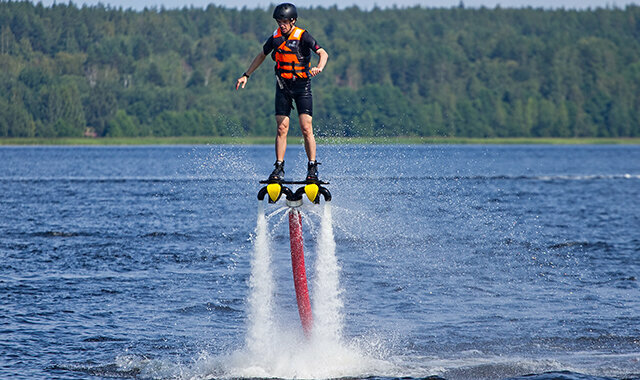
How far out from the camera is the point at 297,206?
15.6 m

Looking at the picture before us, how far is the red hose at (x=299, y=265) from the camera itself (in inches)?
627

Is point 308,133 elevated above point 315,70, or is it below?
below

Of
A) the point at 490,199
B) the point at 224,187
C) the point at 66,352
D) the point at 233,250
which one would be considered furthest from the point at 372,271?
the point at 224,187

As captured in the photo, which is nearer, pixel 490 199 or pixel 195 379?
pixel 195 379

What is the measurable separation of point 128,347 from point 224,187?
2029 inches

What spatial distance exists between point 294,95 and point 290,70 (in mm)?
477

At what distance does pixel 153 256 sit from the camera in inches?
1217

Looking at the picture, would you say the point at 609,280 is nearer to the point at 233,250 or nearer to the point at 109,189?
the point at 233,250

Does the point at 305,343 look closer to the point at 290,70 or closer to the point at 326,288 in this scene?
the point at 326,288

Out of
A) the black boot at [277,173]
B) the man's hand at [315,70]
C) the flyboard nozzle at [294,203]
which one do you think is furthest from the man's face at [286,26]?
the flyboard nozzle at [294,203]

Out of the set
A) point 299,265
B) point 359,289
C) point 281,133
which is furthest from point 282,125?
point 359,289

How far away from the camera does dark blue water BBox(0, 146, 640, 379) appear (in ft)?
57.1

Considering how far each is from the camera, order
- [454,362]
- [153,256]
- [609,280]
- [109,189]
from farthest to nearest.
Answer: [109,189] < [153,256] < [609,280] < [454,362]

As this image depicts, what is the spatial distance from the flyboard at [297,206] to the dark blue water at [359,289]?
0.47m
